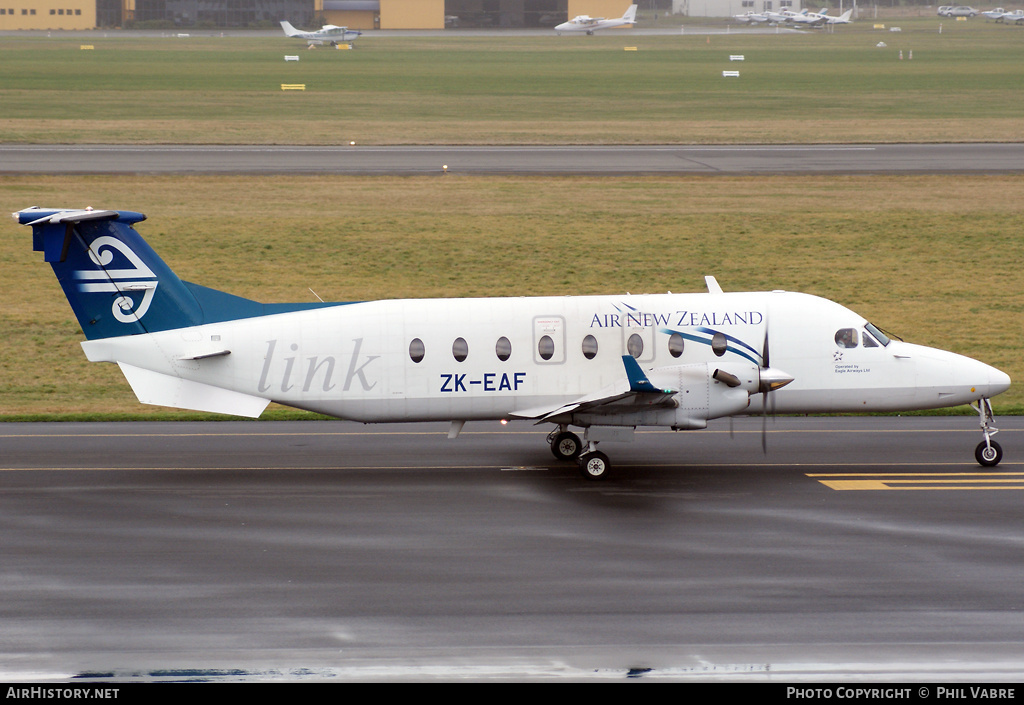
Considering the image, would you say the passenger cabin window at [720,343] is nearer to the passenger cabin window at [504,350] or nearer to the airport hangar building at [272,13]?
the passenger cabin window at [504,350]

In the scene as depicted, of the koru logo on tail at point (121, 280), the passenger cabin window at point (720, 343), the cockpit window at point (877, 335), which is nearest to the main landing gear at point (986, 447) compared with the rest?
the cockpit window at point (877, 335)

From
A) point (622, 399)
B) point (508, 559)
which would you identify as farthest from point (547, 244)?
point (508, 559)

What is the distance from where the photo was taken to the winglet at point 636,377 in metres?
18.6

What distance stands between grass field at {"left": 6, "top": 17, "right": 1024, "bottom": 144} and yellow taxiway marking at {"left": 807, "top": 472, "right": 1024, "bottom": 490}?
1861 inches

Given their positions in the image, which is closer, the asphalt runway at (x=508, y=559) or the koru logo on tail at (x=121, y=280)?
the asphalt runway at (x=508, y=559)

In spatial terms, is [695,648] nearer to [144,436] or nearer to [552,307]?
[552,307]

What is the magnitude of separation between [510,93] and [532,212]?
49.7 metres

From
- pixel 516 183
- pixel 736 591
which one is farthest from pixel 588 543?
pixel 516 183

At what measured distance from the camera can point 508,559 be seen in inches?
635

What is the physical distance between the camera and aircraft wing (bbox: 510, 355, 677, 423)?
18859mm

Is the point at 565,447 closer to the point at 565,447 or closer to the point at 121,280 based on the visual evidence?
the point at 565,447

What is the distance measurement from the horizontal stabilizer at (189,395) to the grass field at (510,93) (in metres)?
47.5

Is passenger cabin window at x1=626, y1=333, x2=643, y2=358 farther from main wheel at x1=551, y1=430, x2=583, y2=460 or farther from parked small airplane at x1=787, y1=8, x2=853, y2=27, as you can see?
parked small airplane at x1=787, y1=8, x2=853, y2=27

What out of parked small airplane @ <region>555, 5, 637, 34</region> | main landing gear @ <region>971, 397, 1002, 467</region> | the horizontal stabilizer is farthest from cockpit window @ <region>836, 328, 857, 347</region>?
parked small airplane @ <region>555, 5, 637, 34</region>
